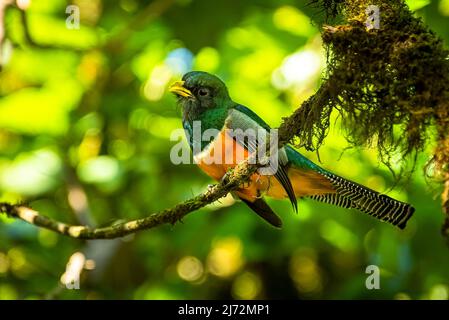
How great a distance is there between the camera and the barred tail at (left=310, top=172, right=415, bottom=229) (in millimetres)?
4215

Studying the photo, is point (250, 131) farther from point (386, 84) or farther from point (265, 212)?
point (386, 84)

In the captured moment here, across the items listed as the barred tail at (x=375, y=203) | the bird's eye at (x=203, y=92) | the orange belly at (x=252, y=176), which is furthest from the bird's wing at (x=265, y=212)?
the bird's eye at (x=203, y=92)

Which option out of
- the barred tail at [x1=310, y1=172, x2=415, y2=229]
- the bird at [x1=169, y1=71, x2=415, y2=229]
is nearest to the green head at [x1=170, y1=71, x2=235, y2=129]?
the bird at [x1=169, y1=71, x2=415, y2=229]

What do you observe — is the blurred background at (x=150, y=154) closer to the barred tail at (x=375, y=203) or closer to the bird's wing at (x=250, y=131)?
the bird's wing at (x=250, y=131)

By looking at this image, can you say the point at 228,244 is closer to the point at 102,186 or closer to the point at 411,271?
the point at 102,186

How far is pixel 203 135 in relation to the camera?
5039mm

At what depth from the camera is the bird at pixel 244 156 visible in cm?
455

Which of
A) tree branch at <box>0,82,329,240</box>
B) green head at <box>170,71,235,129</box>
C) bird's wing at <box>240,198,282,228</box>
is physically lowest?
tree branch at <box>0,82,329,240</box>

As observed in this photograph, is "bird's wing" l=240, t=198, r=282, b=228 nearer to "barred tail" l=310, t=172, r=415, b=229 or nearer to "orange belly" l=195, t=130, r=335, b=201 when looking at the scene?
"orange belly" l=195, t=130, r=335, b=201

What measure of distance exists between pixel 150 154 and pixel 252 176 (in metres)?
2.09

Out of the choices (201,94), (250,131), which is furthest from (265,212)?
(201,94)

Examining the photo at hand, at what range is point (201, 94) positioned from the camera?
5258 mm
